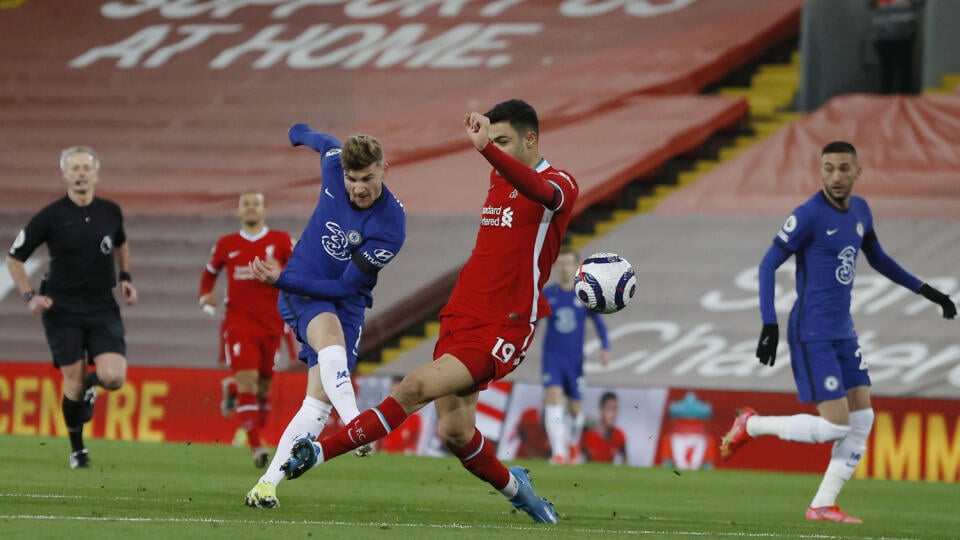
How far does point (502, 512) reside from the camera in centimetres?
881

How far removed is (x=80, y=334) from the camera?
11.7m

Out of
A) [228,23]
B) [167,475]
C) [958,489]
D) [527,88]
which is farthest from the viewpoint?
[228,23]

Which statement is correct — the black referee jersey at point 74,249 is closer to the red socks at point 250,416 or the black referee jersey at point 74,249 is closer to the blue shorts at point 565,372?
the red socks at point 250,416

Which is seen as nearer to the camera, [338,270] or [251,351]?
[338,270]

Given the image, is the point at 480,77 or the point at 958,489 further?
the point at 480,77

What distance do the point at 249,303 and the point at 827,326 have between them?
5.51 meters

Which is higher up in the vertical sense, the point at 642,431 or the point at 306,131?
the point at 306,131

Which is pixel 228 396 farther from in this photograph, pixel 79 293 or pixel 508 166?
pixel 508 166

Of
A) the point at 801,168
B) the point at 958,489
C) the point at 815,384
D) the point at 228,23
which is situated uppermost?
the point at 228,23

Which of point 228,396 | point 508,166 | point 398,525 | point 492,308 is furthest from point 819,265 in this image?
point 228,396

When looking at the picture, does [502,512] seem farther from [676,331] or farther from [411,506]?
[676,331]

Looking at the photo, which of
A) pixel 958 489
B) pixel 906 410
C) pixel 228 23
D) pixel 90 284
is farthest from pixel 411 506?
pixel 228 23

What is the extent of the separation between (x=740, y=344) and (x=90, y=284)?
7.99m

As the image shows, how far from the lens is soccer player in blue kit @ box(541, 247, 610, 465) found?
1526 centimetres
